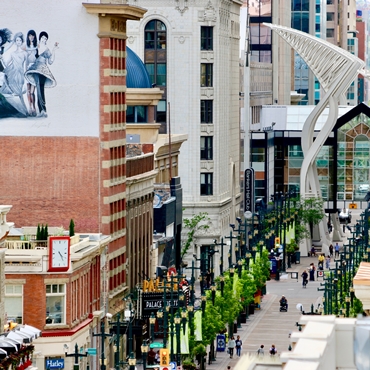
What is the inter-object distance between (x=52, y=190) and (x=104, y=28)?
8.49 meters

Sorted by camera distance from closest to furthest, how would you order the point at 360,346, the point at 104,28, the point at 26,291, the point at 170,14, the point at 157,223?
the point at 360,346
the point at 26,291
the point at 104,28
the point at 157,223
the point at 170,14

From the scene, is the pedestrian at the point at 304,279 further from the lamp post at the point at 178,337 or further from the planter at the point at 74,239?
the planter at the point at 74,239

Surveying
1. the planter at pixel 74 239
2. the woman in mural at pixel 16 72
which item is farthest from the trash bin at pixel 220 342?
the planter at pixel 74 239

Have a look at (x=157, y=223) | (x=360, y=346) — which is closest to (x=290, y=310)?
(x=157, y=223)

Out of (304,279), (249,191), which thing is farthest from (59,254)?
(249,191)

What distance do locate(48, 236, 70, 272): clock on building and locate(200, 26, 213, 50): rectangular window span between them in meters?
65.6

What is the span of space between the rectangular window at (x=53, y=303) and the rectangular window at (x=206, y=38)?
65631mm

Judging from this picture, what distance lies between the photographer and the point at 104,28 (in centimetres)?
8506

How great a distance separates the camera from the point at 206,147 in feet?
464

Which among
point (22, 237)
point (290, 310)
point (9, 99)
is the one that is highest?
point (9, 99)

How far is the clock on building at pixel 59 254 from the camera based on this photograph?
7362cm

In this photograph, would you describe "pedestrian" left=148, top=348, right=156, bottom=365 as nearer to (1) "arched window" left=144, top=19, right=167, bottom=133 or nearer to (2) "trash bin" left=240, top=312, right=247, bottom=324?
(2) "trash bin" left=240, top=312, right=247, bottom=324

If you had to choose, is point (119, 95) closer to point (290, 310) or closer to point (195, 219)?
point (290, 310)

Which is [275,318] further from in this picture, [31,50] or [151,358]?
[31,50]
